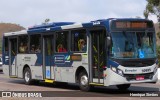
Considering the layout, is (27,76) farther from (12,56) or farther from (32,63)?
(12,56)

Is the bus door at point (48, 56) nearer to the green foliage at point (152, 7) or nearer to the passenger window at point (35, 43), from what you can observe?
the passenger window at point (35, 43)

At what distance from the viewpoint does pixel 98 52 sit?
19250mm

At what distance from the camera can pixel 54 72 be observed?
75.3ft

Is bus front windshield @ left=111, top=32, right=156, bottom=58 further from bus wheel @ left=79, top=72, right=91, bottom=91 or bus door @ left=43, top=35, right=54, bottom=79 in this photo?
bus door @ left=43, top=35, right=54, bottom=79

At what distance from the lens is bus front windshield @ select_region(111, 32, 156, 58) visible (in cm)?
1834

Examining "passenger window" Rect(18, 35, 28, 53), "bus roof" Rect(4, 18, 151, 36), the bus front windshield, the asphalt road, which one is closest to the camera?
the asphalt road

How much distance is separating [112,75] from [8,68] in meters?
11.2

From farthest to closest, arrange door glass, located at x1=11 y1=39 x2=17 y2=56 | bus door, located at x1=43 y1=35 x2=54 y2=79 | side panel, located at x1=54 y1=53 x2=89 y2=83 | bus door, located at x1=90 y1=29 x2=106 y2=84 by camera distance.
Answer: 1. door glass, located at x1=11 y1=39 x2=17 y2=56
2. bus door, located at x1=43 y1=35 x2=54 y2=79
3. side panel, located at x1=54 y1=53 x2=89 y2=83
4. bus door, located at x1=90 y1=29 x2=106 y2=84

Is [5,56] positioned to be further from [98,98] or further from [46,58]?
[98,98]

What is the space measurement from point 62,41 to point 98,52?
3.20m

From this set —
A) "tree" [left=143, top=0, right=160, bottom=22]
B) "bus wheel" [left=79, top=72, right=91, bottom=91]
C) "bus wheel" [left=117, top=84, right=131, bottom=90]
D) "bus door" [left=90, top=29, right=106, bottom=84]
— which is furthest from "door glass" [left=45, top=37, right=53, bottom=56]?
"tree" [left=143, top=0, right=160, bottom=22]

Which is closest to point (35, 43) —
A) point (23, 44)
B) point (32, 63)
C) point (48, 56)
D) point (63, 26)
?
point (32, 63)

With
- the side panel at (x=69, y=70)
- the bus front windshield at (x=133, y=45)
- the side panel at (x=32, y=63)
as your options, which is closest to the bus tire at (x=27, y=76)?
the side panel at (x=32, y=63)

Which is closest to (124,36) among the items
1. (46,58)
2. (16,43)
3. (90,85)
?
(90,85)
